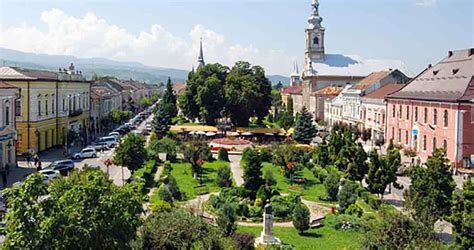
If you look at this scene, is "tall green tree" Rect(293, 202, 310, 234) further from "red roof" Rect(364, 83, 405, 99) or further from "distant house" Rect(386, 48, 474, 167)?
"red roof" Rect(364, 83, 405, 99)

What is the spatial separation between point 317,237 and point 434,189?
4883mm

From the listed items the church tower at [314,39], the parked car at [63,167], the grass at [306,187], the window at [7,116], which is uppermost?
the church tower at [314,39]

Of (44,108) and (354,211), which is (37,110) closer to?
(44,108)

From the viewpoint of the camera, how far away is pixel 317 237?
2392cm

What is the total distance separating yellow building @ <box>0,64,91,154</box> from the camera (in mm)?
49344

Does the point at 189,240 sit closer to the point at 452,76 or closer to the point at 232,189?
the point at 232,189

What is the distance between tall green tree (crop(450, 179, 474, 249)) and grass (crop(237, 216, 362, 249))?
12.2 ft

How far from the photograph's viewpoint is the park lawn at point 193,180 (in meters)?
33.7

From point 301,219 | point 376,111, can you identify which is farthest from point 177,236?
point 376,111

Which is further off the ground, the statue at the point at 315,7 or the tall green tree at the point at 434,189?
the statue at the point at 315,7

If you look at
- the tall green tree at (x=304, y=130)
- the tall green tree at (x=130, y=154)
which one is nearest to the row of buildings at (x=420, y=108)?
the tall green tree at (x=304, y=130)

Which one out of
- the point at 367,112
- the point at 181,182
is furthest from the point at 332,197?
the point at 367,112

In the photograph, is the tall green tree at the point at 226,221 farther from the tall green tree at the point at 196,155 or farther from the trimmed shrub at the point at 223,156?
the trimmed shrub at the point at 223,156

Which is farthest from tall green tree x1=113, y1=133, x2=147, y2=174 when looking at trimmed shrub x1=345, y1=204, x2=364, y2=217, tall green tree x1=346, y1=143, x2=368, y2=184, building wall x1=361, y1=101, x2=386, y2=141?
building wall x1=361, y1=101, x2=386, y2=141
